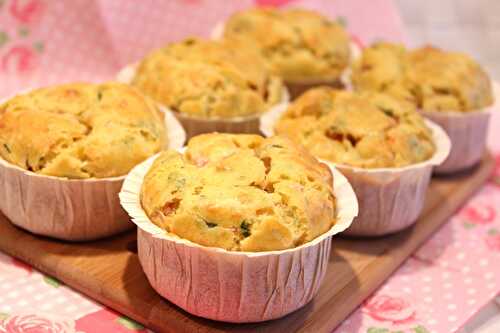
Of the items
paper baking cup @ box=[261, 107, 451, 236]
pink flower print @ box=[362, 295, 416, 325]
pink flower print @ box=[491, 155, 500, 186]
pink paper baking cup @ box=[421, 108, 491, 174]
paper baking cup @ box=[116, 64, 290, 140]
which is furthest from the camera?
pink flower print @ box=[491, 155, 500, 186]

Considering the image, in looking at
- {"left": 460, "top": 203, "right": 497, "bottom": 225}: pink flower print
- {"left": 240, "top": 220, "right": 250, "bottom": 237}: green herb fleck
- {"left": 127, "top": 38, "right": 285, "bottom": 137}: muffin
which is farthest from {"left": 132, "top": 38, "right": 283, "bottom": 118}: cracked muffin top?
{"left": 240, "top": 220, "right": 250, "bottom": 237}: green herb fleck

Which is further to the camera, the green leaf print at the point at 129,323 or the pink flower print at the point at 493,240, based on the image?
the pink flower print at the point at 493,240

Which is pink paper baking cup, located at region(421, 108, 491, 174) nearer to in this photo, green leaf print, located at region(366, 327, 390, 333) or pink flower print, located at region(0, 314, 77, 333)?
green leaf print, located at region(366, 327, 390, 333)

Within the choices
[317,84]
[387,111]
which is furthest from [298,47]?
[387,111]

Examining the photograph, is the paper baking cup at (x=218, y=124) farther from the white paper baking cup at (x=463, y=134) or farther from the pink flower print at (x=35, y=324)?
the pink flower print at (x=35, y=324)

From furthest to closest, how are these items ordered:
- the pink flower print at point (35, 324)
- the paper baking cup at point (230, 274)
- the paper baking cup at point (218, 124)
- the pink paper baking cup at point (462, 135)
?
the pink paper baking cup at point (462, 135)
the paper baking cup at point (218, 124)
the pink flower print at point (35, 324)
the paper baking cup at point (230, 274)

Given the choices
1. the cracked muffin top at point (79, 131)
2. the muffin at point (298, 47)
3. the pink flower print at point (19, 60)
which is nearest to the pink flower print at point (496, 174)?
the muffin at point (298, 47)

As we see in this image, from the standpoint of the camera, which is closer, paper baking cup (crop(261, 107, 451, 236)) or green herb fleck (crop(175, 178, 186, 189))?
green herb fleck (crop(175, 178, 186, 189))
